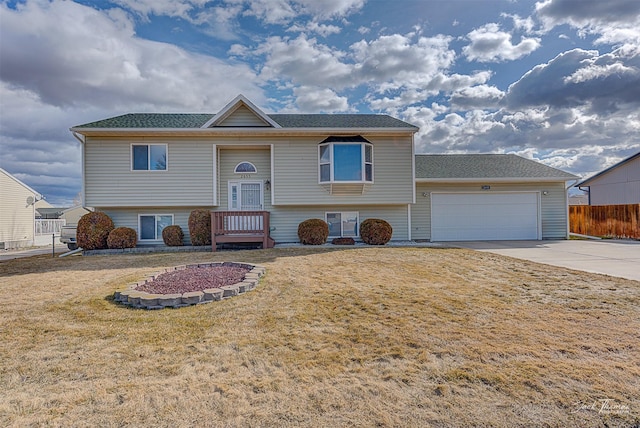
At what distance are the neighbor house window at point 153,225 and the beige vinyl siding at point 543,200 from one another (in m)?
10.9

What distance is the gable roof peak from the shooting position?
40.3 ft

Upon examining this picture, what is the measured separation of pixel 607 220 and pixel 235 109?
1945 centimetres

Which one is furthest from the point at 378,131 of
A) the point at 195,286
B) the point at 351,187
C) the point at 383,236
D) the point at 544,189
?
the point at 195,286

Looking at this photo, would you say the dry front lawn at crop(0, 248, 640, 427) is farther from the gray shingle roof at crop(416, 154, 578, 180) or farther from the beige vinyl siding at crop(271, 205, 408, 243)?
the gray shingle roof at crop(416, 154, 578, 180)

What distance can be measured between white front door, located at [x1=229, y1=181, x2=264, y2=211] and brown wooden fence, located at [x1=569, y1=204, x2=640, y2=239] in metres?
17.8

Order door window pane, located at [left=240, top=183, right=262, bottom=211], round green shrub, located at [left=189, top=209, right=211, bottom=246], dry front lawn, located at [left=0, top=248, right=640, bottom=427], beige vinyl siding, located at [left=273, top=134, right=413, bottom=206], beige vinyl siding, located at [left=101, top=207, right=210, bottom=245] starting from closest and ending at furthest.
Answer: dry front lawn, located at [left=0, top=248, right=640, bottom=427] < round green shrub, located at [left=189, top=209, right=211, bottom=246] < beige vinyl siding, located at [left=273, top=134, right=413, bottom=206] < beige vinyl siding, located at [left=101, top=207, right=210, bottom=245] < door window pane, located at [left=240, top=183, right=262, bottom=211]

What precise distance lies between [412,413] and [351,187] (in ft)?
35.3

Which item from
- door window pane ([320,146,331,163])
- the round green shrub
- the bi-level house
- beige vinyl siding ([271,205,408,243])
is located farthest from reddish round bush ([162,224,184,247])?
door window pane ([320,146,331,163])

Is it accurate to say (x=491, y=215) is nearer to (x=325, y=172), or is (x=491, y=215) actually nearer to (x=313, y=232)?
(x=325, y=172)

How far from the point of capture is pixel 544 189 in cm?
1464

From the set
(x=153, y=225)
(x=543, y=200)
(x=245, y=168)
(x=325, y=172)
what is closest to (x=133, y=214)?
(x=153, y=225)

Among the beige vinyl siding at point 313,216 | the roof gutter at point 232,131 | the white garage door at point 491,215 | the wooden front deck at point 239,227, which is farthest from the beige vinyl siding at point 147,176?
the white garage door at point 491,215

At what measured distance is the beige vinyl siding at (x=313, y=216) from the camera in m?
13.3

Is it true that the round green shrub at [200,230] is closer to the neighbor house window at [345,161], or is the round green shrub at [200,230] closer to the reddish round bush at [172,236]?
the reddish round bush at [172,236]
